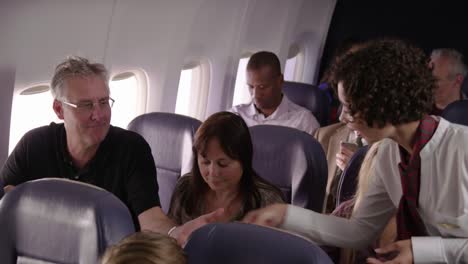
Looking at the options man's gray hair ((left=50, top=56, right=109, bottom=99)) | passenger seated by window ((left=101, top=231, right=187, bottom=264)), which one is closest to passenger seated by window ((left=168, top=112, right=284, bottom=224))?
man's gray hair ((left=50, top=56, right=109, bottom=99))

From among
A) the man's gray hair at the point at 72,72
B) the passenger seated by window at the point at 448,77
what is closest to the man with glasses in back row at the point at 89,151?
the man's gray hair at the point at 72,72

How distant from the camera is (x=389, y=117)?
2264 mm

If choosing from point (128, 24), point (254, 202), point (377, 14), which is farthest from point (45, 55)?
point (377, 14)

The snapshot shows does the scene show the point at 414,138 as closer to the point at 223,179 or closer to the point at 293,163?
the point at 223,179

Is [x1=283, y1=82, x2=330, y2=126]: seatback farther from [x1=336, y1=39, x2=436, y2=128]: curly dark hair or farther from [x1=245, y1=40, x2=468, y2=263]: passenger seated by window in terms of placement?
[x1=336, y1=39, x2=436, y2=128]: curly dark hair

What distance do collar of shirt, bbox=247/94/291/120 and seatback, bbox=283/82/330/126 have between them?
3.29 feet

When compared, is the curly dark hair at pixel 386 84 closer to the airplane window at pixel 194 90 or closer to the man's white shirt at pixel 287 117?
the man's white shirt at pixel 287 117

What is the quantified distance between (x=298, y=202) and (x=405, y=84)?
5.20 feet

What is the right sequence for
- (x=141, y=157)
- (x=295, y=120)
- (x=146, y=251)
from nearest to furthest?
(x=146, y=251), (x=141, y=157), (x=295, y=120)

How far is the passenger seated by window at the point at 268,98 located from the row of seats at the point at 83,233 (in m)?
3.56

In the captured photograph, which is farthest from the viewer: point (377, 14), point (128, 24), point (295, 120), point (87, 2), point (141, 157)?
point (377, 14)

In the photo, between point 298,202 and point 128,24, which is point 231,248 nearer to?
point 298,202

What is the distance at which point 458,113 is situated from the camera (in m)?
4.18

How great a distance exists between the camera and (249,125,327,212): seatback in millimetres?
3738
